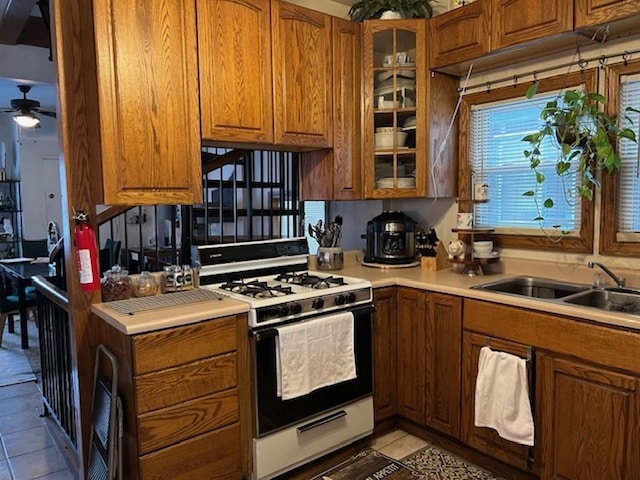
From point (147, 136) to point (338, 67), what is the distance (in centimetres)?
127

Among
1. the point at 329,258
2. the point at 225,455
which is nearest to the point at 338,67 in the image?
the point at 329,258

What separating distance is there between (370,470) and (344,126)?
1.91m

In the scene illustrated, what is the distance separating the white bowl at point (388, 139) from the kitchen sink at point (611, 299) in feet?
4.39

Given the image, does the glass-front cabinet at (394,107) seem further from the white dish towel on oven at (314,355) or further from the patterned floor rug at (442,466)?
the patterned floor rug at (442,466)

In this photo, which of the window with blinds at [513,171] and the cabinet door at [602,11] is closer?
the cabinet door at [602,11]

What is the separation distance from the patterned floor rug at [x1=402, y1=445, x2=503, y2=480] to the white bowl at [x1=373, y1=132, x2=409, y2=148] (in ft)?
5.84

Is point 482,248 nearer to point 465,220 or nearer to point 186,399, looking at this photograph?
point 465,220

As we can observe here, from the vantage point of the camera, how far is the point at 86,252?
2.03 m

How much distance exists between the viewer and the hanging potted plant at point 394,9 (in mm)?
2875

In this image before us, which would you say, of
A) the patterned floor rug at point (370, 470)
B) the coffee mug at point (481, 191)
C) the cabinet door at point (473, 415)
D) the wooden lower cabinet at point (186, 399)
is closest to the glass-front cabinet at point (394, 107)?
the coffee mug at point (481, 191)

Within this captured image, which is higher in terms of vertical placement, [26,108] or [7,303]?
[26,108]

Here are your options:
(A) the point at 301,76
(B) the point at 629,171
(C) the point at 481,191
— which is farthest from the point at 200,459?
(B) the point at 629,171

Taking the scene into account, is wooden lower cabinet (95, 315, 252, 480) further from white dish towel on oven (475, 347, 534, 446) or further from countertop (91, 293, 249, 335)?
white dish towel on oven (475, 347, 534, 446)

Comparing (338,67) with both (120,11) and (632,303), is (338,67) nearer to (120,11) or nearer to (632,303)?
(120,11)
